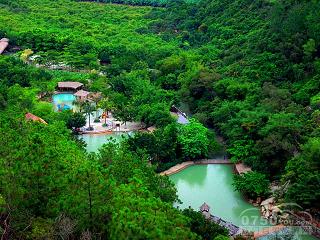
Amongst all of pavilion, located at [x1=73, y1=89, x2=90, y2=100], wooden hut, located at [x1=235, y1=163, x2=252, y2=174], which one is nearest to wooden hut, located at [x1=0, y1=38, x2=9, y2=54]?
pavilion, located at [x1=73, y1=89, x2=90, y2=100]

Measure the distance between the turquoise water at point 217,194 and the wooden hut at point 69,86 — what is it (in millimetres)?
11592

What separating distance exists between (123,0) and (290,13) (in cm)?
3017

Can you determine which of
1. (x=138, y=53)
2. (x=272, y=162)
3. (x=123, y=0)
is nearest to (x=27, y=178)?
(x=272, y=162)

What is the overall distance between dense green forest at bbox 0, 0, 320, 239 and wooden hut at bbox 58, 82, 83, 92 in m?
A: 0.71

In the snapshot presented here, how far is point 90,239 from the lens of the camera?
12.6 meters

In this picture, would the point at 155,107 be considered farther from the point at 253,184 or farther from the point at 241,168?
the point at 253,184

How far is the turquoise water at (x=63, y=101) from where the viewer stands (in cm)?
2989

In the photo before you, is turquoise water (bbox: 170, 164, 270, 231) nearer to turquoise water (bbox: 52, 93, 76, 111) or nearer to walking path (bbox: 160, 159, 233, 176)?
walking path (bbox: 160, 159, 233, 176)

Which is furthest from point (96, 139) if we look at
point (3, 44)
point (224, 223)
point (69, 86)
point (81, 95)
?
point (3, 44)

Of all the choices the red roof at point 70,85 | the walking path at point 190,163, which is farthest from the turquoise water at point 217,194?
the red roof at point 70,85

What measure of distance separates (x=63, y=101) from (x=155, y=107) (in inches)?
269

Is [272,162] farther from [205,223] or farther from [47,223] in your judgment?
[47,223]

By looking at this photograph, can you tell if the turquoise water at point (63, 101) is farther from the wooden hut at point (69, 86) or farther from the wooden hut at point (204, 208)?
the wooden hut at point (204, 208)

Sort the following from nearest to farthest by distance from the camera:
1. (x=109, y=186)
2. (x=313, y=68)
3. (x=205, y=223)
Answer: (x=109, y=186) → (x=205, y=223) → (x=313, y=68)
